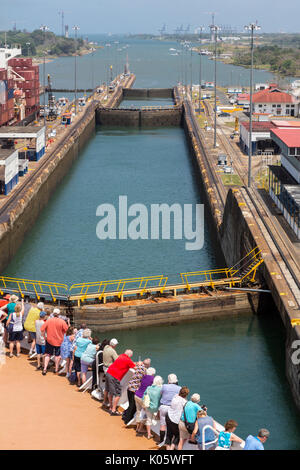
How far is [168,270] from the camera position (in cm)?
4175

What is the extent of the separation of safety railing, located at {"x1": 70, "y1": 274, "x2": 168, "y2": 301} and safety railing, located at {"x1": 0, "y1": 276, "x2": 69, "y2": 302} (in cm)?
57

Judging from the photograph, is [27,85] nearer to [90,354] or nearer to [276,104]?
[276,104]

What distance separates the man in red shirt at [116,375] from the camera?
18344 millimetres

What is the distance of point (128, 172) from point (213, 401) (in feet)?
167

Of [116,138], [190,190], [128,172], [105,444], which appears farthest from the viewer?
[116,138]

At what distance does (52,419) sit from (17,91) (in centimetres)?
8348

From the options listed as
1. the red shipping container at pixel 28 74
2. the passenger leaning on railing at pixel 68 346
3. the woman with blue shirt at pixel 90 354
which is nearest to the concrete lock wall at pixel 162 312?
the passenger leaning on railing at pixel 68 346

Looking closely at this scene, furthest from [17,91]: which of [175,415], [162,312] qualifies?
[175,415]

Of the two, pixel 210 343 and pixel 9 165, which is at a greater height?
pixel 9 165

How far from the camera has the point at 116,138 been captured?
102 meters

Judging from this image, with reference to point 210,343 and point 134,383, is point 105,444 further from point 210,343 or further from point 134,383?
point 210,343

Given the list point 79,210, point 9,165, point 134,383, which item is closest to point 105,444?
point 134,383

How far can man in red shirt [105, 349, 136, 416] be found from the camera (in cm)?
1834

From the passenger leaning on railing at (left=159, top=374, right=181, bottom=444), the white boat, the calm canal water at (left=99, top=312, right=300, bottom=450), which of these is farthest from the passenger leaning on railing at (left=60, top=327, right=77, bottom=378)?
the calm canal water at (left=99, top=312, right=300, bottom=450)
